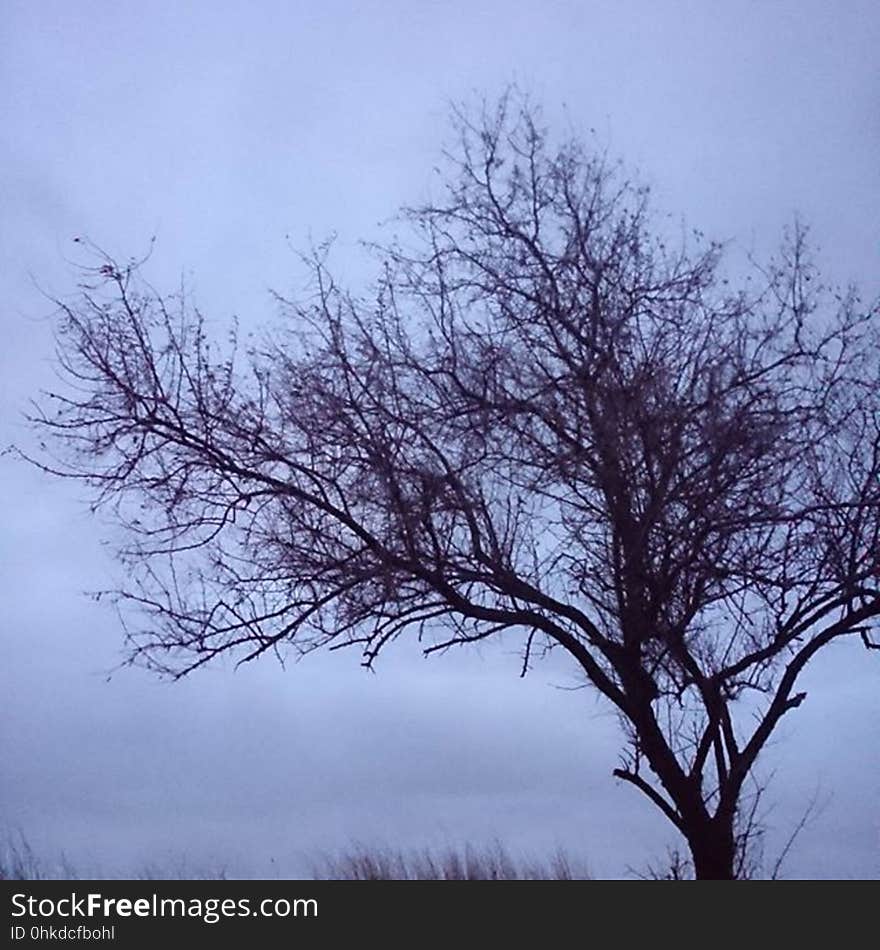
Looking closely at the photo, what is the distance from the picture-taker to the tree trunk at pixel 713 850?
15000mm

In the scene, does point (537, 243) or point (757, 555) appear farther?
point (537, 243)

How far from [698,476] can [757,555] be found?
84 centimetres

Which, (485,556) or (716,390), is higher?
(716,390)

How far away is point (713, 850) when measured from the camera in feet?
49.3

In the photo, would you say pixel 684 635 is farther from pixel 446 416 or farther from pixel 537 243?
pixel 537 243

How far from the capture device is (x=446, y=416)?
14820 mm

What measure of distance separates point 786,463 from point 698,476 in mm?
755

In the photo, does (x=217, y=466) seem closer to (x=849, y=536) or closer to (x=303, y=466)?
(x=303, y=466)

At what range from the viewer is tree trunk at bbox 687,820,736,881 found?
15.0 metres
